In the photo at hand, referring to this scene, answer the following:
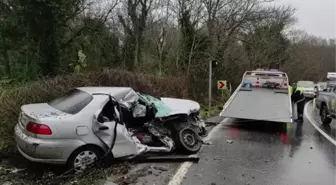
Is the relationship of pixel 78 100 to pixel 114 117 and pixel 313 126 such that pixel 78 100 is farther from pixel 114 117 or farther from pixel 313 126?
pixel 313 126

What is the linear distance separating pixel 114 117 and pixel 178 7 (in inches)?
801

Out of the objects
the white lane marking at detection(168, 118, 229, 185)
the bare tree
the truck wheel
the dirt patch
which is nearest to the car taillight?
the dirt patch

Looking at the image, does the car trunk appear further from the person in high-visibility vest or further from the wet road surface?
the person in high-visibility vest

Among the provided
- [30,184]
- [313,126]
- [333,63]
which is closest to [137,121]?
[30,184]

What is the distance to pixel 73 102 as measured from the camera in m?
6.38

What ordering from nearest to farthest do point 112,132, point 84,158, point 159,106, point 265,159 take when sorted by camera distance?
point 84,158
point 112,132
point 265,159
point 159,106

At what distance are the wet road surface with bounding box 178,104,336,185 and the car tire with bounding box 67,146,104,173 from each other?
1628 millimetres

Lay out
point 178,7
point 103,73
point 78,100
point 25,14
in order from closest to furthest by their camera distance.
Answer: point 78,100, point 103,73, point 25,14, point 178,7

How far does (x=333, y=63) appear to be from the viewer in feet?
199

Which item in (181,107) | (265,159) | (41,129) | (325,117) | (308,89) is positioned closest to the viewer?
(41,129)

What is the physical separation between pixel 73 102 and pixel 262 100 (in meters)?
8.11

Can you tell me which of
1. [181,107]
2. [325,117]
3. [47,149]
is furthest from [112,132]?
[325,117]

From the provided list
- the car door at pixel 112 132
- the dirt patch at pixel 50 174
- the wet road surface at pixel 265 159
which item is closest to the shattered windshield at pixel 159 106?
the car door at pixel 112 132

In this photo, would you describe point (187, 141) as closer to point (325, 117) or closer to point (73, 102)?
point (73, 102)
